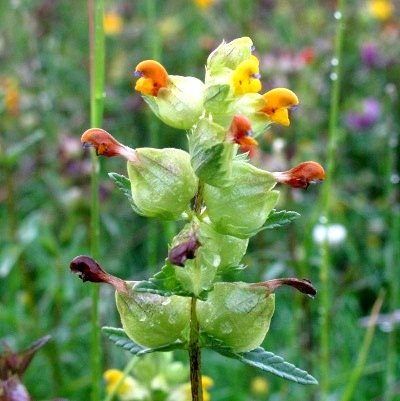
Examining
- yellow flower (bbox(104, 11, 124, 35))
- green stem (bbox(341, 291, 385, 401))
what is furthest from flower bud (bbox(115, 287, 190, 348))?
yellow flower (bbox(104, 11, 124, 35))

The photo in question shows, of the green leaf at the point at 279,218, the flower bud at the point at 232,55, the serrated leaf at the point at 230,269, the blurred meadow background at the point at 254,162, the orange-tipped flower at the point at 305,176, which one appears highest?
the flower bud at the point at 232,55

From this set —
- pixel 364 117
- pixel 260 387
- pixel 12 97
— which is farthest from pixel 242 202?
pixel 364 117

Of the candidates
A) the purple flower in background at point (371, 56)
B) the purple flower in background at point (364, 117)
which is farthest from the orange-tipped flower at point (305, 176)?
the purple flower in background at point (371, 56)

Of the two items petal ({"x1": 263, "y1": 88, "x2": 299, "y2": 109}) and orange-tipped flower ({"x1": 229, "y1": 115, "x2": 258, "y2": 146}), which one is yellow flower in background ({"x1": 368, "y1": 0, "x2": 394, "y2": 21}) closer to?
petal ({"x1": 263, "y1": 88, "x2": 299, "y2": 109})

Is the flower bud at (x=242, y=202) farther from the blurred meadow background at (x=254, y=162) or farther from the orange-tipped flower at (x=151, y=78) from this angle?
the blurred meadow background at (x=254, y=162)

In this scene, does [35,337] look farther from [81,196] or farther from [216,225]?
[216,225]

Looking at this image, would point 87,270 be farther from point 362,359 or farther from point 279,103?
point 362,359
